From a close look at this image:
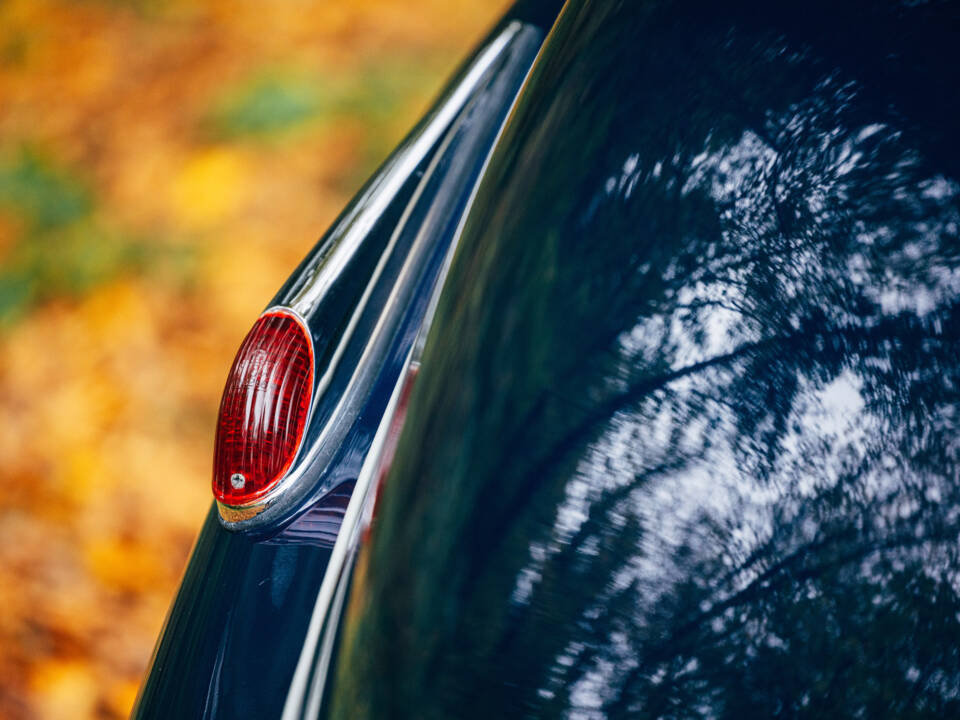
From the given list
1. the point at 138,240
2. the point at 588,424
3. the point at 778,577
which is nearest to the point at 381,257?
the point at 588,424

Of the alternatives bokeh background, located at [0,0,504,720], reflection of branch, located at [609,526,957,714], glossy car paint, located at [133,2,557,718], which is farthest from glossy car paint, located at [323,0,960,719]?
bokeh background, located at [0,0,504,720]

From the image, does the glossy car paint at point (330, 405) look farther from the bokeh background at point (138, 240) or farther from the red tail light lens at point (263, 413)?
the bokeh background at point (138, 240)

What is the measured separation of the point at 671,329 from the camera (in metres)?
0.85

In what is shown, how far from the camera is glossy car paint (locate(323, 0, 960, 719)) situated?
0.77 metres

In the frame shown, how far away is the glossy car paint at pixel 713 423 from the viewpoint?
2.52 ft

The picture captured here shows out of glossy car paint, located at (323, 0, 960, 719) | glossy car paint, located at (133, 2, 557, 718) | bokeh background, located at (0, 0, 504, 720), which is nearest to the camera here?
glossy car paint, located at (323, 0, 960, 719)

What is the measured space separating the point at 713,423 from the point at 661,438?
0.06 metres

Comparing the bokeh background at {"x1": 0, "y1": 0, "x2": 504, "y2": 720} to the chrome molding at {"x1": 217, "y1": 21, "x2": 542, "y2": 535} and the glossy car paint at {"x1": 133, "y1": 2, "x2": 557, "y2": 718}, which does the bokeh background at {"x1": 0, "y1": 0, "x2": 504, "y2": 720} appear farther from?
the chrome molding at {"x1": 217, "y1": 21, "x2": 542, "y2": 535}

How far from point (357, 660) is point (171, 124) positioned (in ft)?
9.39

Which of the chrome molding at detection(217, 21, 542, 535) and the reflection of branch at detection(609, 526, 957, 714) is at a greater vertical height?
the chrome molding at detection(217, 21, 542, 535)

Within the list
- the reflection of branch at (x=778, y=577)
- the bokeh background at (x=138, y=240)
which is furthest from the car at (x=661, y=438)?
the bokeh background at (x=138, y=240)

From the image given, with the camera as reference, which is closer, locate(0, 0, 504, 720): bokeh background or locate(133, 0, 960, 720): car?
locate(133, 0, 960, 720): car

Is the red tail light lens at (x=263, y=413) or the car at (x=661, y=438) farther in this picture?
the red tail light lens at (x=263, y=413)

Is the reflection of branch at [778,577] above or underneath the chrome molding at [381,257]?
underneath
